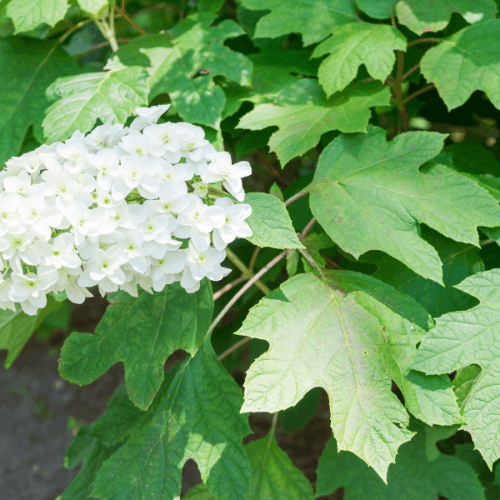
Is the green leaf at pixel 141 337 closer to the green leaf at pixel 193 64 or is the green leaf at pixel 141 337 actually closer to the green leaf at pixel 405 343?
the green leaf at pixel 405 343

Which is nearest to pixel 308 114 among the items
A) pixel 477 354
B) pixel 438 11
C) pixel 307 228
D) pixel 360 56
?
pixel 360 56

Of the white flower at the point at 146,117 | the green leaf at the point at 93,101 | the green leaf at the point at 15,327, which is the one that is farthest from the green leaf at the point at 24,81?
the white flower at the point at 146,117

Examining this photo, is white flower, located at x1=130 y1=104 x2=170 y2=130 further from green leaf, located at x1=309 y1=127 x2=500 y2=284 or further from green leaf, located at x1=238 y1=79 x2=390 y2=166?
green leaf, located at x1=309 y1=127 x2=500 y2=284

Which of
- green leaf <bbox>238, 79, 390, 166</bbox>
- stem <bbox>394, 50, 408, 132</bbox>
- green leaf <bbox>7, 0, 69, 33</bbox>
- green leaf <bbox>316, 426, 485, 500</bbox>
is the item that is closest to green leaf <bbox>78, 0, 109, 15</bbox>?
green leaf <bbox>7, 0, 69, 33</bbox>

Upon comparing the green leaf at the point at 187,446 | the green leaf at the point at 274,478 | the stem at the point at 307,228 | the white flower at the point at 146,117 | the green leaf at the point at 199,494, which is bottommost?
the green leaf at the point at 274,478

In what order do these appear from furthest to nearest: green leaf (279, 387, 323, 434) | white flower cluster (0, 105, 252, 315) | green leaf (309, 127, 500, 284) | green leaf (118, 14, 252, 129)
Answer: green leaf (279, 387, 323, 434)
green leaf (118, 14, 252, 129)
green leaf (309, 127, 500, 284)
white flower cluster (0, 105, 252, 315)
